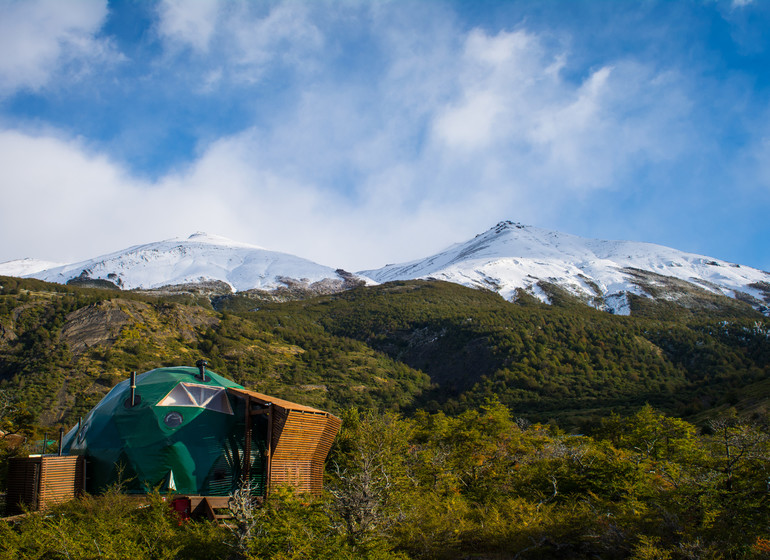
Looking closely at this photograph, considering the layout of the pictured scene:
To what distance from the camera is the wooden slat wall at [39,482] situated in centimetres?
1722

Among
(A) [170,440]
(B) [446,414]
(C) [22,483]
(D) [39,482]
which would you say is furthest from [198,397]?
(B) [446,414]

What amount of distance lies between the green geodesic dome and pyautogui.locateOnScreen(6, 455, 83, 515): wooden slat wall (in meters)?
1.20

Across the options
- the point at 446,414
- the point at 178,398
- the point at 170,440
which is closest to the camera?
the point at 170,440

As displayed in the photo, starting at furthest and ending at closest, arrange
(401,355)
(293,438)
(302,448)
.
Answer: (401,355), (302,448), (293,438)

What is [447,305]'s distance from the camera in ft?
463

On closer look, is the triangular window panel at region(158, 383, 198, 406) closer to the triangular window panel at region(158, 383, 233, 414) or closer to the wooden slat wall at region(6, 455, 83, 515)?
the triangular window panel at region(158, 383, 233, 414)

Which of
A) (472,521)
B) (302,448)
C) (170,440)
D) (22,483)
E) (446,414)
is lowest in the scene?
(446,414)

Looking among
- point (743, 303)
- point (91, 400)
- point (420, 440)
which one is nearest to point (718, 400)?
point (420, 440)

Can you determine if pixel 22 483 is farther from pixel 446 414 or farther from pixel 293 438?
pixel 446 414

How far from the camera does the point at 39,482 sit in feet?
56.7

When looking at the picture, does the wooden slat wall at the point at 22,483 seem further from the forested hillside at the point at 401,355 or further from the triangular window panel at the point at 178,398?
the forested hillside at the point at 401,355

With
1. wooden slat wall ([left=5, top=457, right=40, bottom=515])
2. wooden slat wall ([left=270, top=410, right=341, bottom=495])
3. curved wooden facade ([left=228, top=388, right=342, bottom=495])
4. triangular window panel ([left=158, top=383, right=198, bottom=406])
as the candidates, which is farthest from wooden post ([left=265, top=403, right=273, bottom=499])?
wooden slat wall ([left=5, top=457, right=40, bottom=515])

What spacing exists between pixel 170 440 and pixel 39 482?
4065 millimetres

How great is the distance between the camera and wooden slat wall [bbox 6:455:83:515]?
678 inches
